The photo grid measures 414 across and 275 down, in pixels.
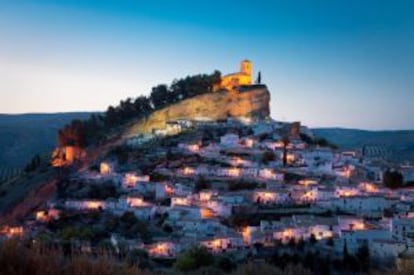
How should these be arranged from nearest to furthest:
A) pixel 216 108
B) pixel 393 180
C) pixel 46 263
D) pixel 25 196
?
pixel 46 263 < pixel 393 180 < pixel 25 196 < pixel 216 108

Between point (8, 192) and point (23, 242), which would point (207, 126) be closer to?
point (8, 192)

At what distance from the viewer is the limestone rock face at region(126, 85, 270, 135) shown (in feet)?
205

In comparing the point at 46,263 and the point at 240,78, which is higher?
the point at 240,78

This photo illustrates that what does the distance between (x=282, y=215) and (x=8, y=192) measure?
2935cm

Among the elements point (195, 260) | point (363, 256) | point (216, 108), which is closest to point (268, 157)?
point (363, 256)

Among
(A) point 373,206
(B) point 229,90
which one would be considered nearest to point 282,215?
(A) point 373,206

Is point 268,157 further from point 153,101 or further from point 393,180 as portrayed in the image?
point 153,101

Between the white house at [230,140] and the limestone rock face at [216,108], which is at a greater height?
the limestone rock face at [216,108]

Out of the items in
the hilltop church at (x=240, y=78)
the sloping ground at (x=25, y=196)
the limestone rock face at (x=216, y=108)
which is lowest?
the sloping ground at (x=25, y=196)

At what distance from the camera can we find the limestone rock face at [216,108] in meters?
62.6

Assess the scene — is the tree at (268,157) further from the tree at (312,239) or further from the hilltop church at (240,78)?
the hilltop church at (240,78)

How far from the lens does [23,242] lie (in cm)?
638

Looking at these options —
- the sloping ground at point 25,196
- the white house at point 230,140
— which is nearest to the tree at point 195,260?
the sloping ground at point 25,196

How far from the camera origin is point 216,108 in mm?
62906
